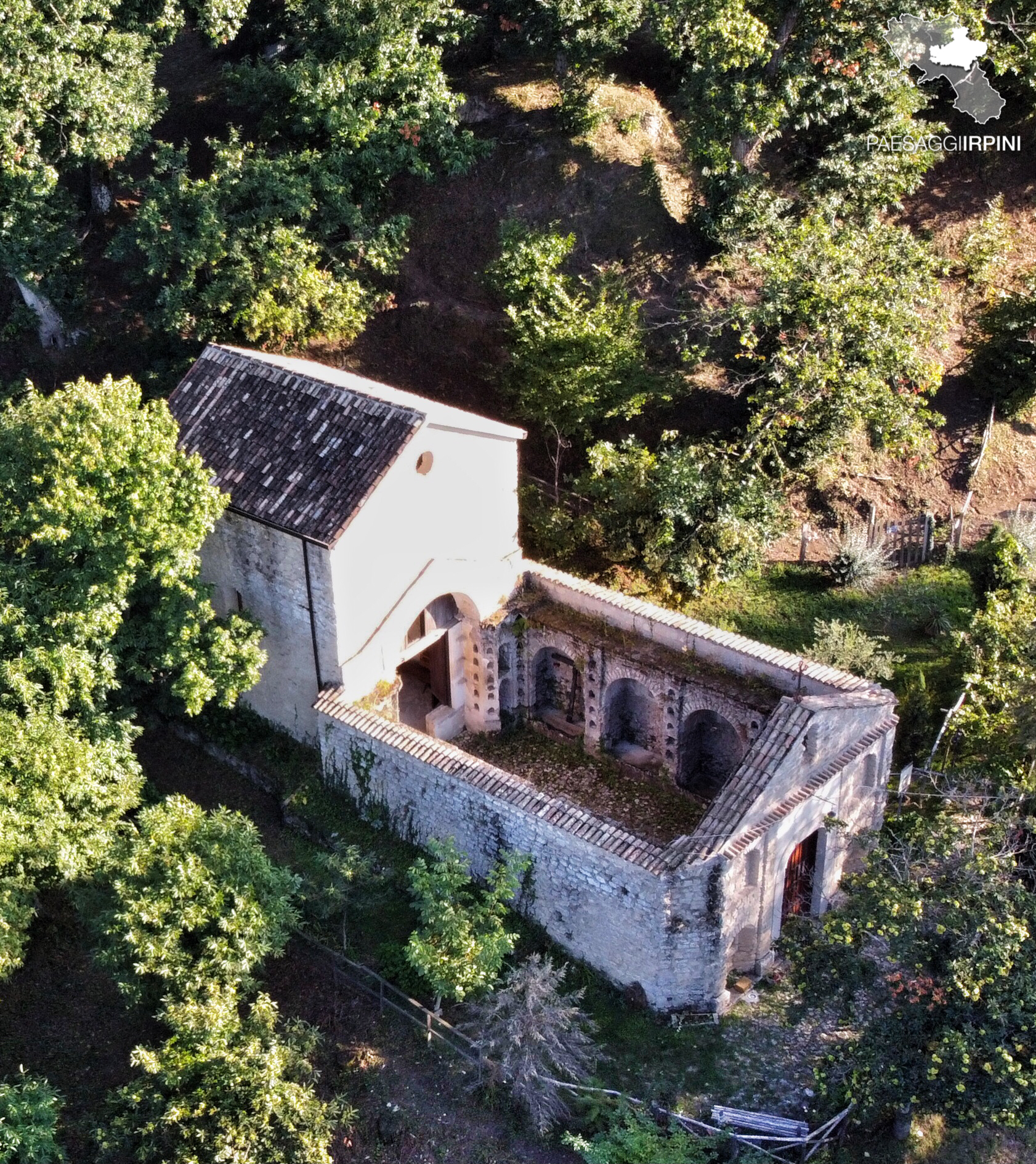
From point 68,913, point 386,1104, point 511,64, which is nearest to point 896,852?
point 386,1104

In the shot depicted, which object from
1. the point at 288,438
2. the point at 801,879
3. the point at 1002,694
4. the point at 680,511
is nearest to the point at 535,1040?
the point at 801,879

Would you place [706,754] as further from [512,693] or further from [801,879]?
[512,693]

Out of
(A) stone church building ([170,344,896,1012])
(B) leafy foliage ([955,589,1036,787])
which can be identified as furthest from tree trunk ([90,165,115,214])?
(B) leafy foliage ([955,589,1036,787])

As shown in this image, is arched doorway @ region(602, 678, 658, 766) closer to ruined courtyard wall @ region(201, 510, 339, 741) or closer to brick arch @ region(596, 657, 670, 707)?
brick arch @ region(596, 657, 670, 707)

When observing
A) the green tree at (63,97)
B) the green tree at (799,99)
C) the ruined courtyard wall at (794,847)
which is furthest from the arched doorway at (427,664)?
the green tree at (799,99)

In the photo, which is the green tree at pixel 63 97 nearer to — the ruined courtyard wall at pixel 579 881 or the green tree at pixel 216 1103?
the ruined courtyard wall at pixel 579 881

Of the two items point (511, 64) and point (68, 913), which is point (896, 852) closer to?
point (68, 913)

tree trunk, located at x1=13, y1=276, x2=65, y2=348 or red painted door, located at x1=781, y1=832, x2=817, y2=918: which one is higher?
tree trunk, located at x1=13, y1=276, x2=65, y2=348
